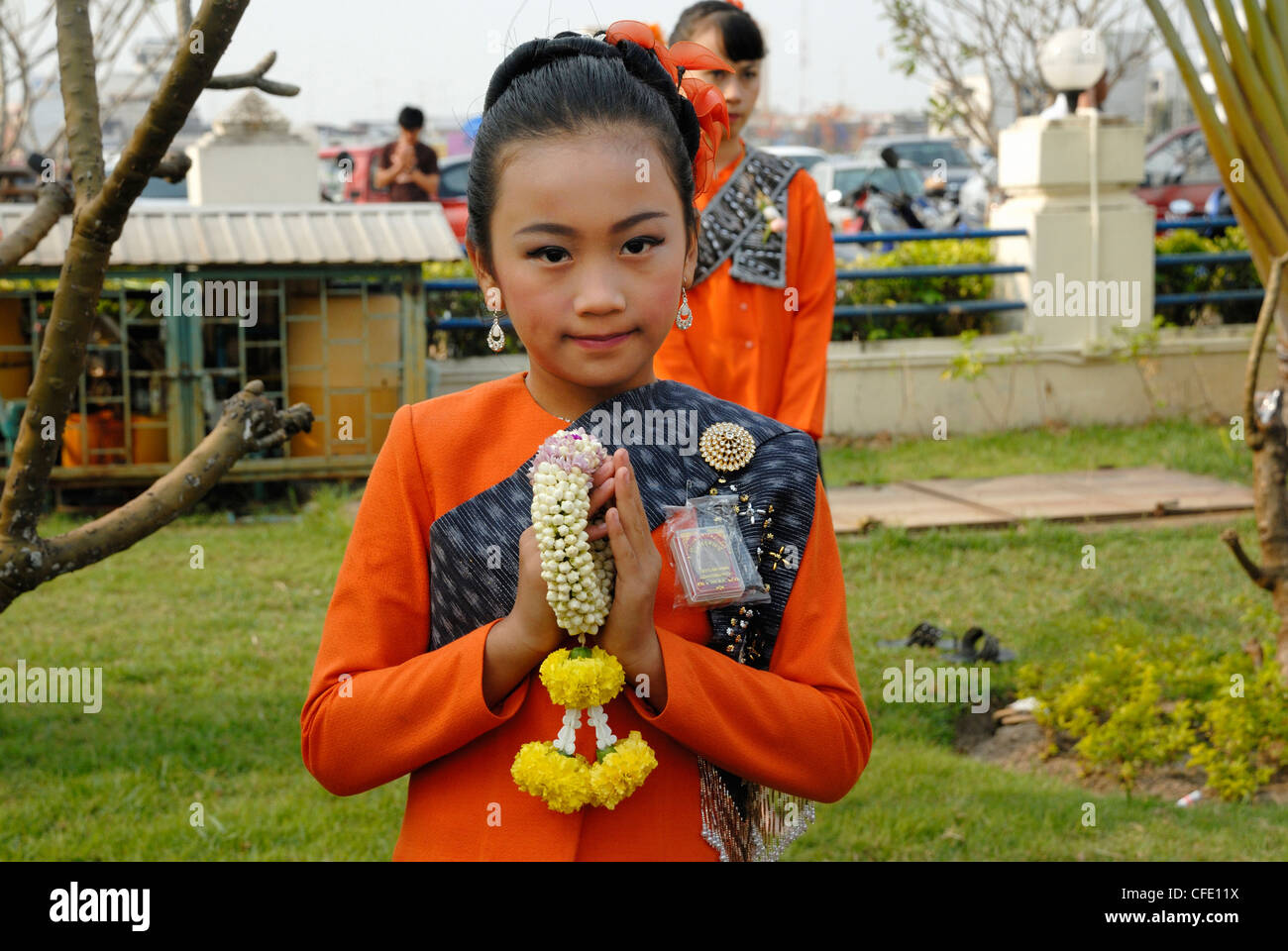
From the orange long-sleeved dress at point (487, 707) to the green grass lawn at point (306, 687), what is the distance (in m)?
1.90

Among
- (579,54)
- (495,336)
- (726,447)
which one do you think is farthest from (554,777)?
(579,54)

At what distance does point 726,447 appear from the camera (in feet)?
5.07

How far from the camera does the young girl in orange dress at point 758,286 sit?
12.4 feet

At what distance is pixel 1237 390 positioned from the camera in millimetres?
8391

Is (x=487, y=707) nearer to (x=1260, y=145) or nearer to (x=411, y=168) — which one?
(x=1260, y=145)

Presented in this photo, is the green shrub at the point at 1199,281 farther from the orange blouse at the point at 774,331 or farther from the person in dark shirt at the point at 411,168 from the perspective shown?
the orange blouse at the point at 774,331

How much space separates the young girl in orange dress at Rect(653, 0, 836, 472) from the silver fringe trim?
2.21 metres

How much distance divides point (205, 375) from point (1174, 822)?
497 cm

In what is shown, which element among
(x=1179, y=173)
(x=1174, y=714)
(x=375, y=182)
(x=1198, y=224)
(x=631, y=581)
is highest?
(x=1179, y=173)

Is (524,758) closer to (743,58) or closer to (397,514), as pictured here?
(397,514)

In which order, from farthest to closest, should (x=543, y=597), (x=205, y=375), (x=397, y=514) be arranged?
1. (x=205, y=375)
2. (x=397, y=514)
3. (x=543, y=597)

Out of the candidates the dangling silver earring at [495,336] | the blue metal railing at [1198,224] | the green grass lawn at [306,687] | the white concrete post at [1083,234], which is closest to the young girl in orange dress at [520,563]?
the dangling silver earring at [495,336]

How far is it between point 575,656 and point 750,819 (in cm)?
34

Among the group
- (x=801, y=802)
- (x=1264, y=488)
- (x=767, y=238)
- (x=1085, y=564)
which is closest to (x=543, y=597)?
(x=801, y=802)
